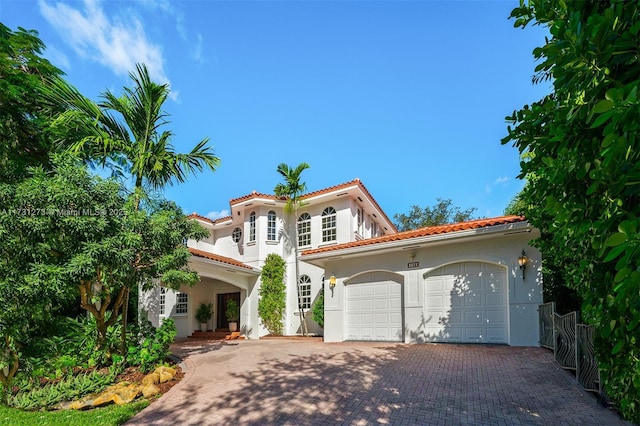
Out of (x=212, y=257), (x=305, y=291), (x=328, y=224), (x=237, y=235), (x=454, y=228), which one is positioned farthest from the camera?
(x=237, y=235)

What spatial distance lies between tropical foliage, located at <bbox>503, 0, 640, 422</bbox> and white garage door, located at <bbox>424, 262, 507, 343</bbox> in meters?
8.01

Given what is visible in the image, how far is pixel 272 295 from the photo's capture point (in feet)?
57.5

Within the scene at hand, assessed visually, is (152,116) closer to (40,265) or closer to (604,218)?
(40,265)

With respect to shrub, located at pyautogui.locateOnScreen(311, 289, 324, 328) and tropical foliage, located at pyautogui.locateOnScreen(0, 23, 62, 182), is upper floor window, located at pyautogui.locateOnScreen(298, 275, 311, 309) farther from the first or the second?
tropical foliage, located at pyautogui.locateOnScreen(0, 23, 62, 182)

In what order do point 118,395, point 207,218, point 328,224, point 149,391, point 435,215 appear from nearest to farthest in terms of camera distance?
point 118,395, point 149,391, point 328,224, point 207,218, point 435,215

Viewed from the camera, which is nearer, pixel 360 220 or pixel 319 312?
pixel 319 312

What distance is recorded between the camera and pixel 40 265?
6.31 meters

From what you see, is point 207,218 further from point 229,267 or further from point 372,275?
point 372,275

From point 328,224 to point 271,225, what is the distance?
10.2 feet

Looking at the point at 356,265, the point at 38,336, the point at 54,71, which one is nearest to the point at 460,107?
the point at 356,265

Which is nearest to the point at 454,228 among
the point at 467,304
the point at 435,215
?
the point at 467,304

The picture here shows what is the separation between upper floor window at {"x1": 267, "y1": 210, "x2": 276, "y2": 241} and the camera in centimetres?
1862

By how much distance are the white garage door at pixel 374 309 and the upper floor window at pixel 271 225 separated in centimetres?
635

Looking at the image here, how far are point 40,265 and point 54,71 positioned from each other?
6.19 m
